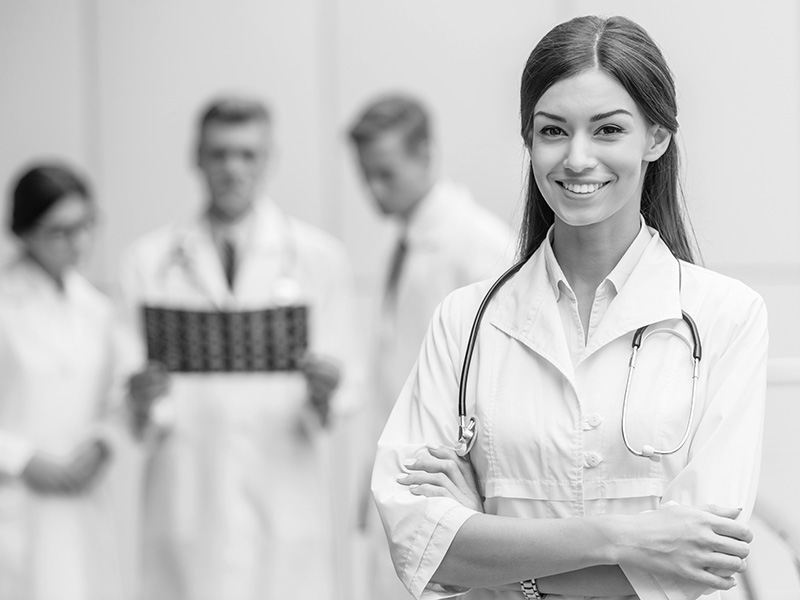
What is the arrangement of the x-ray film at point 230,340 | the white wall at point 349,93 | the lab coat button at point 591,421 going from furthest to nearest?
the white wall at point 349,93, the x-ray film at point 230,340, the lab coat button at point 591,421

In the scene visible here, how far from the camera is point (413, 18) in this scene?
505 cm

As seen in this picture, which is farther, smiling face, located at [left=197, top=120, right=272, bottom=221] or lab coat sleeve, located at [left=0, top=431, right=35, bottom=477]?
smiling face, located at [left=197, top=120, right=272, bottom=221]

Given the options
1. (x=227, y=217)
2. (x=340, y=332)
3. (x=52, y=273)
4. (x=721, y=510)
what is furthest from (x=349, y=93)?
(x=721, y=510)

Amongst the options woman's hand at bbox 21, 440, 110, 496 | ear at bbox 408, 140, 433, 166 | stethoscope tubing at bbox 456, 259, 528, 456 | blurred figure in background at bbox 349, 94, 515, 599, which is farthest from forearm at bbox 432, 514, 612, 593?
ear at bbox 408, 140, 433, 166

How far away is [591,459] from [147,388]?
2.35 metres

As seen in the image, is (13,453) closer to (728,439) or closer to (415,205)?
(415,205)

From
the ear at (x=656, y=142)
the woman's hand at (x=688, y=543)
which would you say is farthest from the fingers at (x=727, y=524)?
the ear at (x=656, y=142)

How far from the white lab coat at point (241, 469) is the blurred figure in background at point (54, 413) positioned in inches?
6.7

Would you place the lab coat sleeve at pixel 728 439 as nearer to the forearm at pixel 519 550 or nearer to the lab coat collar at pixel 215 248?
the forearm at pixel 519 550

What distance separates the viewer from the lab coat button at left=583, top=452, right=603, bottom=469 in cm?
156

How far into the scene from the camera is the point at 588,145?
157cm

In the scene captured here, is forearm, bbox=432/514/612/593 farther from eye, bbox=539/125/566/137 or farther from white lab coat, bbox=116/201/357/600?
white lab coat, bbox=116/201/357/600

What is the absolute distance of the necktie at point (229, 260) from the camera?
12.9ft

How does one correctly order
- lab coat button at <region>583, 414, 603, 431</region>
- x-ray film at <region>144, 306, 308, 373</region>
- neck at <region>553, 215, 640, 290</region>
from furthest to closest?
x-ray film at <region>144, 306, 308, 373</region> < neck at <region>553, 215, 640, 290</region> < lab coat button at <region>583, 414, 603, 431</region>
